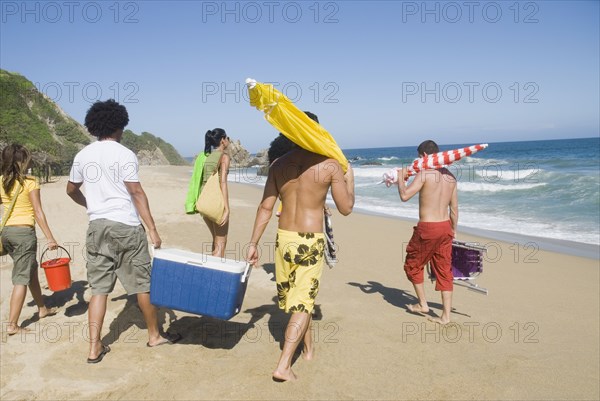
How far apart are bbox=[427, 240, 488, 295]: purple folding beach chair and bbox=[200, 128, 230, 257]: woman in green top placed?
2506mm

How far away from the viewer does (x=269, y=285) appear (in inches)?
219

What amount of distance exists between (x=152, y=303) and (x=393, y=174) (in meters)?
2.51

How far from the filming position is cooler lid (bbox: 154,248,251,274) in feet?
10.5

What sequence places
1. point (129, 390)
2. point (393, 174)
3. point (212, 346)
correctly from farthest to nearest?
1. point (393, 174)
2. point (212, 346)
3. point (129, 390)

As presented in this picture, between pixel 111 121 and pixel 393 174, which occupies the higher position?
pixel 111 121

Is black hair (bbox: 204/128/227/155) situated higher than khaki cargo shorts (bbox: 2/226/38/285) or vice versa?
black hair (bbox: 204/128/227/155)

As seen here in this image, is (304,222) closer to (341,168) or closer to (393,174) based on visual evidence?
(341,168)

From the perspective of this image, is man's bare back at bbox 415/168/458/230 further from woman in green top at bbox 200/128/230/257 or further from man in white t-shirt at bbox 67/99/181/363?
man in white t-shirt at bbox 67/99/181/363

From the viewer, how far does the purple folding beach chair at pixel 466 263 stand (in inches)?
182

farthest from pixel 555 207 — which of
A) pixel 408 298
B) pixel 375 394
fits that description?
pixel 375 394

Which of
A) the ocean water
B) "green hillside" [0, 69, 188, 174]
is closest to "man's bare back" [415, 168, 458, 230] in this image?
the ocean water

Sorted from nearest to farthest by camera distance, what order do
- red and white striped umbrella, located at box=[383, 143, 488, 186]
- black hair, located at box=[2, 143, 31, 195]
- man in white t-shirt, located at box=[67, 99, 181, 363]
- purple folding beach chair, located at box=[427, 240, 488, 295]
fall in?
man in white t-shirt, located at box=[67, 99, 181, 363]
black hair, located at box=[2, 143, 31, 195]
red and white striped umbrella, located at box=[383, 143, 488, 186]
purple folding beach chair, located at box=[427, 240, 488, 295]

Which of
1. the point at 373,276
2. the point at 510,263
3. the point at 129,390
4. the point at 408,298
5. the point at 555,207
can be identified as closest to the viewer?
the point at 129,390

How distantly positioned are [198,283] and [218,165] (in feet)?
6.54
